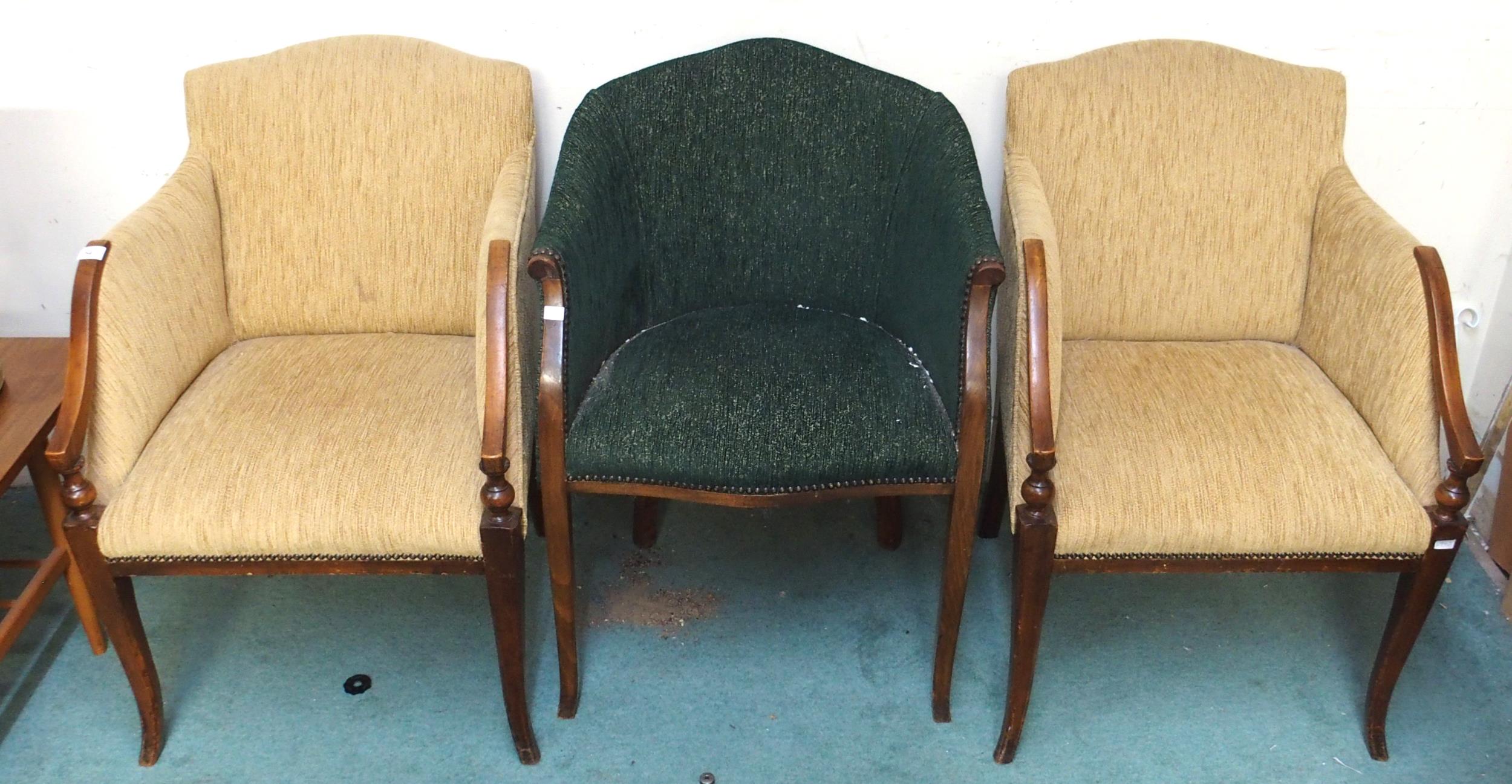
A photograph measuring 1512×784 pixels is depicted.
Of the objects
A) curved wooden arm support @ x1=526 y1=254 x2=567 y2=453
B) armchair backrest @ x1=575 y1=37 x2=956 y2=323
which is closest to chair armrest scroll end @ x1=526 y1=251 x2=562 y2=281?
curved wooden arm support @ x1=526 y1=254 x2=567 y2=453

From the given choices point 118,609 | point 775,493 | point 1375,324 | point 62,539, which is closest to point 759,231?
point 775,493

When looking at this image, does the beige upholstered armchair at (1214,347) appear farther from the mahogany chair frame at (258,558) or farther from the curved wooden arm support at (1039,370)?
the mahogany chair frame at (258,558)

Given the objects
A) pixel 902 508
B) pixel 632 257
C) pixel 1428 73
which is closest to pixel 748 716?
pixel 902 508

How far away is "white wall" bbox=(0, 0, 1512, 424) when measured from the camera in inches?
68.9

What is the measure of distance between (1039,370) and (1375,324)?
1.58ft

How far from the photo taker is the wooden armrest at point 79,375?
4.24ft

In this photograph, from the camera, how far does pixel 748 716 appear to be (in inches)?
63.4

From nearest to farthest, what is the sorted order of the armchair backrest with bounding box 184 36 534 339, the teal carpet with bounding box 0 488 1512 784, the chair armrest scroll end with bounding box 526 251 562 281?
1. the chair armrest scroll end with bounding box 526 251 562 281
2. the teal carpet with bounding box 0 488 1512 784
3. the armchair backrest with bounding box 184 36 534 339

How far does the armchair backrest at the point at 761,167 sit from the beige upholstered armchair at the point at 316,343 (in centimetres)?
19

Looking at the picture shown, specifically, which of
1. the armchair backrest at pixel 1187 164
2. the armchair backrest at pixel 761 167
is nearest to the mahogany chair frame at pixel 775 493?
the armchair backrest at pixel 761 167

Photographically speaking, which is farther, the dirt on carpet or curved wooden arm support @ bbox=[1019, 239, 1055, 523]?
the dirt on carpet

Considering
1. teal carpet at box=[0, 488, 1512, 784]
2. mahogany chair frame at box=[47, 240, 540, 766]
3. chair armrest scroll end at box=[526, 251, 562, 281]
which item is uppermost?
chair armrest scroll end at box=[526, 251, 562, 281]

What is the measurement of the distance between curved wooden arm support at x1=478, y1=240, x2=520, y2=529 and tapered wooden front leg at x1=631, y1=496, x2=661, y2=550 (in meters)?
0.58

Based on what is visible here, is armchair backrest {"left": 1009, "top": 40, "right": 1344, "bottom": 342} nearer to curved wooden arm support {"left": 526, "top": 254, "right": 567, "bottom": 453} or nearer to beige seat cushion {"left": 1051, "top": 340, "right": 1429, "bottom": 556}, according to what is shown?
beige seat cushion {"left": 1051, "top": 340, "right": 1429, "bottom": 556}
